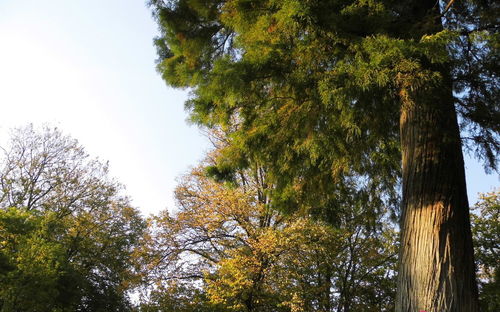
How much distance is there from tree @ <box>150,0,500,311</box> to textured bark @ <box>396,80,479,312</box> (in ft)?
0.03

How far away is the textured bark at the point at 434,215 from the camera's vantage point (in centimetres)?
321

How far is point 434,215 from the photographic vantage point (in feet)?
11.3

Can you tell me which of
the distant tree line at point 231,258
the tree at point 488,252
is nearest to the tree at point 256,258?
the distant tree line at point 231,258

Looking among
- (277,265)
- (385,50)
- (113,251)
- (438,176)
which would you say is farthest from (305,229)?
(113,251)

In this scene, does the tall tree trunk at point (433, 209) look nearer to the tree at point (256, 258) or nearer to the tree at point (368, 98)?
the tree at point (368, 98)

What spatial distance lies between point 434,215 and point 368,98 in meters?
1.39

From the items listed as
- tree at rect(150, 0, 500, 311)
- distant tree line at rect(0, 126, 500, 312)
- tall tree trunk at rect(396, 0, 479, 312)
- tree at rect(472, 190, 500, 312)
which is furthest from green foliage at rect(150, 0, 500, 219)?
tree at rect(472, 190, 500, 312)

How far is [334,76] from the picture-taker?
11.5ft

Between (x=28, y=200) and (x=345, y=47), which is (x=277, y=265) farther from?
(x=28, y=200)

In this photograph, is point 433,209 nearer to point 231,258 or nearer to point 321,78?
point 321,78

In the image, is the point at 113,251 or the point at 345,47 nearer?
the point at 345,47

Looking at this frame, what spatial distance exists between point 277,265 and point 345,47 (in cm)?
791

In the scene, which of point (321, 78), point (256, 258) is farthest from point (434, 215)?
point (256, 258)

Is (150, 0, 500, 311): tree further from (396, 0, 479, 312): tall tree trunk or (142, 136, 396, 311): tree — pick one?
(142, 136, 396, 311): tree
